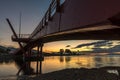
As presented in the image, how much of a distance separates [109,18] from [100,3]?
1057 mm

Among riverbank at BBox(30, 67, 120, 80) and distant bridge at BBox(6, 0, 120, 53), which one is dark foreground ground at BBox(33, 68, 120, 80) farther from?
distant bridge at BBox(6, 0, 120, 53)

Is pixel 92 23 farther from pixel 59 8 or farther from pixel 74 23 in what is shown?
pixel 59 8

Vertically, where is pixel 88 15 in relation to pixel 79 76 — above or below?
above

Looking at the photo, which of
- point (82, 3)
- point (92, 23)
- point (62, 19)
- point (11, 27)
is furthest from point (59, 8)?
point (11, 27)

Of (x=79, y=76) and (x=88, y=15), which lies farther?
(x=79, y=76)

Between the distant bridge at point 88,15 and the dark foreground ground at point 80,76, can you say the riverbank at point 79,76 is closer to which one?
the dark foreground ground at point 80,76

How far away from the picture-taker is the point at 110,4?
7.45 meters

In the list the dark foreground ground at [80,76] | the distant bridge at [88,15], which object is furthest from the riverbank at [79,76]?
the distant bridge at [88,15]

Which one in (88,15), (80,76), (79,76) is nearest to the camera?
(88,15)

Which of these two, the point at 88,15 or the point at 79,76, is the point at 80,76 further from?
the point at 88,15

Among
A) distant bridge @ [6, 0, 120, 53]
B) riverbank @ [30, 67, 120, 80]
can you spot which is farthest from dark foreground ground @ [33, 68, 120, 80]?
distant bridge @ [6, 0, 120, 53]

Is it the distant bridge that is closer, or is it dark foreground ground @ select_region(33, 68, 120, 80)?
the distant bridge

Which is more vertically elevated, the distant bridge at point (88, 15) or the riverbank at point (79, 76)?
the distant bridge at point (88, 15)

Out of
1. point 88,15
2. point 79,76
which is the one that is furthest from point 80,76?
point 88,15
